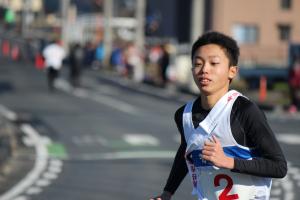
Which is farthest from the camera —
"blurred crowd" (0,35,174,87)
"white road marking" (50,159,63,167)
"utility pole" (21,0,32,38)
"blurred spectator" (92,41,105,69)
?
"blurred spectator" (92,41,105,69)

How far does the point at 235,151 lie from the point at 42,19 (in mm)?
72107

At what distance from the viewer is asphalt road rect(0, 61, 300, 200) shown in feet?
43.6

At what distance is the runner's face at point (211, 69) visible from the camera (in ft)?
15.8

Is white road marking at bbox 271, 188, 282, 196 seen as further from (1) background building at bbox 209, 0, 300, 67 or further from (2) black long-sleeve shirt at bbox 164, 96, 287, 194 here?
(1) background building at bbox 209, 0, 300, 67

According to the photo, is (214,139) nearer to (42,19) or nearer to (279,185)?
(279,185)

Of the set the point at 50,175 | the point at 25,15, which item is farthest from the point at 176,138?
the point at 25,15

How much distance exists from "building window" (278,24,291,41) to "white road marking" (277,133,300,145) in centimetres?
4817

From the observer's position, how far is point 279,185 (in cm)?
1380

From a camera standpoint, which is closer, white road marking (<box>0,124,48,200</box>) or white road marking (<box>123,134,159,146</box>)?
white road marking (<box>0,124,48,200</box>)

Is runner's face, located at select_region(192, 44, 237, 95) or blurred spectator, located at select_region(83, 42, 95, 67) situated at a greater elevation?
runner's face, located at select_region(192, 44, 237, 95)

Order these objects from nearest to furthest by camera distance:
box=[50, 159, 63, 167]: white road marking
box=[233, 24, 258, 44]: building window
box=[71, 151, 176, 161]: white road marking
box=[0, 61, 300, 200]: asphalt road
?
box=[0, 61, 300, 200]: asphalt road, box=[50, 159, 63, 167]: white road marking, box=[71, 151, 176, 161]: white road marking, box=[233, 24, 258, 44]: building window

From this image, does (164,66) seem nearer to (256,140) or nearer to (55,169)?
(55,169)

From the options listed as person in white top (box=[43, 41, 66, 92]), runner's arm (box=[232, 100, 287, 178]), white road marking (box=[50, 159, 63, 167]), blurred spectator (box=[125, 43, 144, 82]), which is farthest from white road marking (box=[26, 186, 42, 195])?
blurred spectator (box=[125, 43, 144, 82])

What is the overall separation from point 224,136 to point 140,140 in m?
15.3
